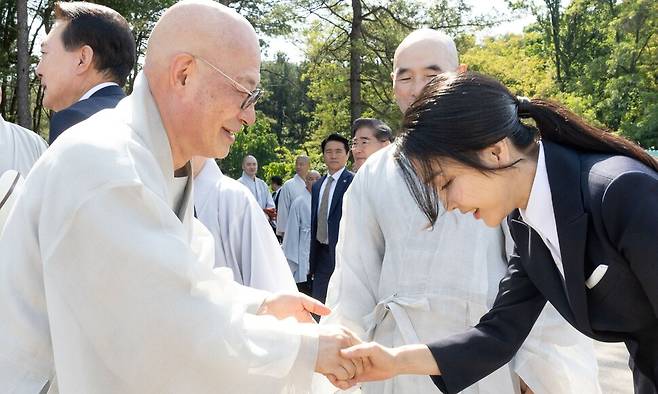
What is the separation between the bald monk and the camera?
169 cm

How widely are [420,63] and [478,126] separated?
49.1 inches

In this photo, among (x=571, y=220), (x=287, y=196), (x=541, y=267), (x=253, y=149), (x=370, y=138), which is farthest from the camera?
(x=253, y=149)

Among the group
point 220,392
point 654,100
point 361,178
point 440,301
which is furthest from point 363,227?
point 654,100

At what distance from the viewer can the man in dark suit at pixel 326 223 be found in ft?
22.6

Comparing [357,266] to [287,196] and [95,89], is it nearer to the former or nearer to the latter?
[95,89]

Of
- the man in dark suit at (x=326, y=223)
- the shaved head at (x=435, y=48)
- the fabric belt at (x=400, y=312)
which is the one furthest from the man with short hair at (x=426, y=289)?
the man in dark suit at (x=326, y=223)

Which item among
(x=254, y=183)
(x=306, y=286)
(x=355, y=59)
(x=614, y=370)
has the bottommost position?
(x=614, y=370)

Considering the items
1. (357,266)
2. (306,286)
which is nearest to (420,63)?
(357,266)

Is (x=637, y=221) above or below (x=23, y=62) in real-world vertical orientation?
above

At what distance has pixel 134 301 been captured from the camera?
5.58ft

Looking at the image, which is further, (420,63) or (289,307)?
(420,63)

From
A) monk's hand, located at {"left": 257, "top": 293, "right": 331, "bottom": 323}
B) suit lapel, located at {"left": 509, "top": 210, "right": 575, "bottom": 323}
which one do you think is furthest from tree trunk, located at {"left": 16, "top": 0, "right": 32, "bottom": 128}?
suit lapel, located at {"left": 509, "top": 210, "right": 575, "bottom": 323}

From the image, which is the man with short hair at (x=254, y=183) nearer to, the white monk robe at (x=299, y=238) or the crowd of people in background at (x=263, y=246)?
the white monk robe at (x=299, y=238)

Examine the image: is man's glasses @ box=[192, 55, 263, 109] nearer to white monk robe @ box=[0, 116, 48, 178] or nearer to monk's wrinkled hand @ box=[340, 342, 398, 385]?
monk's wrinkled hand @ box=[340, 342, 398, 385]
